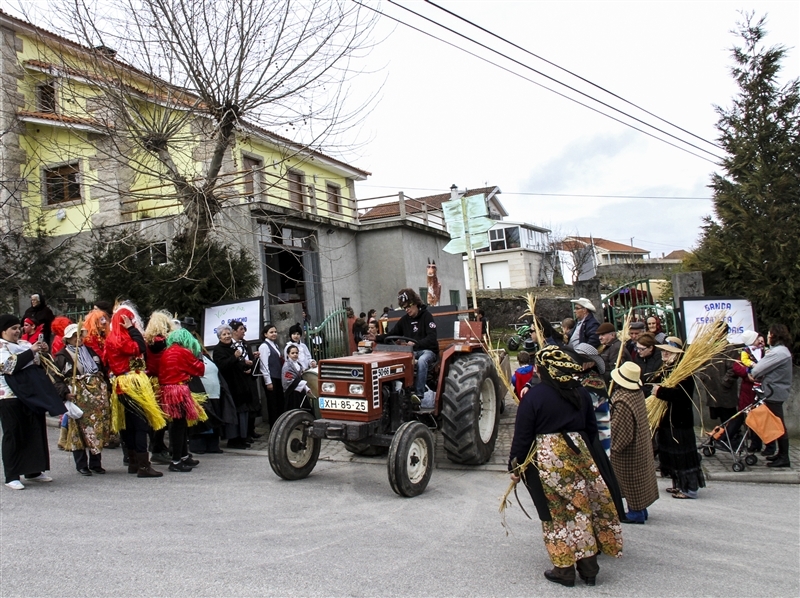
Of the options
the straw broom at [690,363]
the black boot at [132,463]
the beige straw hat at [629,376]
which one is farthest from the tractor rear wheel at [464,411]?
the black boot at [132,463]

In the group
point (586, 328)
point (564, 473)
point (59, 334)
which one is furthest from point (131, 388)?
point (586, 328)

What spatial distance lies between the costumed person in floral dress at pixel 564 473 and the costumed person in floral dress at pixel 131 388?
176 inches

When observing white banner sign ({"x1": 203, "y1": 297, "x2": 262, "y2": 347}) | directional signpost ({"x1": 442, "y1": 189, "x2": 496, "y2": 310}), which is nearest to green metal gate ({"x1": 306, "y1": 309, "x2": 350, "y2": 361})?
white banner sign ({"x1": 203, "y1": 297, "x2": 262, "y2": 347})

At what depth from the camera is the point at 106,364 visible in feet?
23.3

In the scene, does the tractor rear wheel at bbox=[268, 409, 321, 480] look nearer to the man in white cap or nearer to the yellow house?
the man in white cap

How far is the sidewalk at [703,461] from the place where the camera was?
708cm

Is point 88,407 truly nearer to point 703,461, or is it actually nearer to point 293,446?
point 293,446

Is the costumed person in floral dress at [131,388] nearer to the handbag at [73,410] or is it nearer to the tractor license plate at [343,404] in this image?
the handbag at [73,410]

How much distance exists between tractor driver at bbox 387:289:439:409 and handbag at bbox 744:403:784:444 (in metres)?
3.74

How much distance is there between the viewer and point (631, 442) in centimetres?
525

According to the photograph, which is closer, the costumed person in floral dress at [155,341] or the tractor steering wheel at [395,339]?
the costumed person in floral dress at [155,341]

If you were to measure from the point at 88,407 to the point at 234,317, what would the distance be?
152 inches

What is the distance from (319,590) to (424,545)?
1116 mm

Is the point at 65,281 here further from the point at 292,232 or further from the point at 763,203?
the point at 763,203
